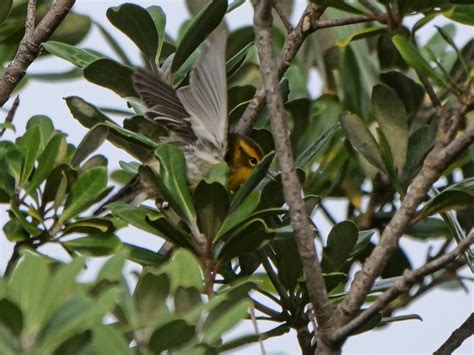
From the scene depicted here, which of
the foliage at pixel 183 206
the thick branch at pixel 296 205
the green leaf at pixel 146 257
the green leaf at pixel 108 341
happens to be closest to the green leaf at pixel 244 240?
the foliage at pixel 183 206

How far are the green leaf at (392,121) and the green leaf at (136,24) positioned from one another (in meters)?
0.66

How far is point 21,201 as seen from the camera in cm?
309

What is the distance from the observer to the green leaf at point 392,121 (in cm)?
299

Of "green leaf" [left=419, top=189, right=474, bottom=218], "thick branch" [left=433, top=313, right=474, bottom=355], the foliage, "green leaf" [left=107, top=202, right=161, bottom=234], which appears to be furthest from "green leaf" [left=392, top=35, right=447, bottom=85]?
"green leaf" [left=107, top=202, right=161, bottom=234]

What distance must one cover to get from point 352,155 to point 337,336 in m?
1.92

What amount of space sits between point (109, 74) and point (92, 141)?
9.4 inches

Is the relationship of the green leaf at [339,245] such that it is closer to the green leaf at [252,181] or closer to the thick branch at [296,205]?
the green leaf at [252,181]

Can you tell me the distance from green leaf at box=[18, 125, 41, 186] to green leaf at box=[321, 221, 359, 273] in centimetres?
87

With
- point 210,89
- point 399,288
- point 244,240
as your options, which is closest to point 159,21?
point 210,89

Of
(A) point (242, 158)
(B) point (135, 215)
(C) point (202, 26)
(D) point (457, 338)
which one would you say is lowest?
(D) point (457, 338)

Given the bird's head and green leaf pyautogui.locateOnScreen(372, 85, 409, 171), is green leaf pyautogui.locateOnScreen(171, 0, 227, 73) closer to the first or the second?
the bird's head

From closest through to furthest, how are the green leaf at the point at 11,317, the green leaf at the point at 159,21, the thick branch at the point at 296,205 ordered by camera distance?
1. the green leaf at the point at 11,317
2. the thick branch at the point at 296,205
3. the green leaf at the point at 159,21

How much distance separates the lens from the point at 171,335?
180 centimetres

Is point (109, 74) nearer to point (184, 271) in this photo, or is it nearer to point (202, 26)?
point (202, 26)
